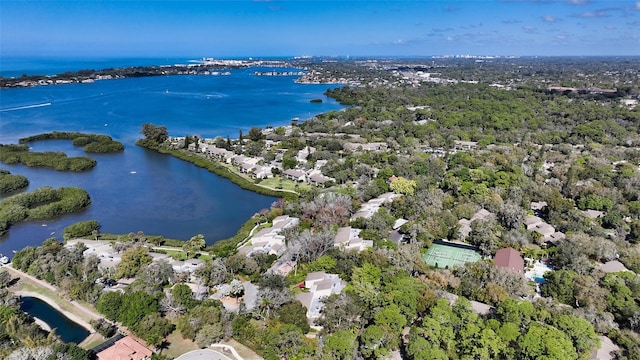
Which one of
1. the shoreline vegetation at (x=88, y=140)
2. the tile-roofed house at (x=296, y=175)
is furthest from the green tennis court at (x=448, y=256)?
the shoreline vegetation at (x=88, y=140)

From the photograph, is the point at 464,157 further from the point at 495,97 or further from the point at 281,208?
the point at 495,97

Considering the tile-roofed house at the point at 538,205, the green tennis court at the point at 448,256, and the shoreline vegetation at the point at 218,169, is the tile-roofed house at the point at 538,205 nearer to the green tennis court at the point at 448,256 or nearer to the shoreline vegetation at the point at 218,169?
the green tennis court at the point at 448,256

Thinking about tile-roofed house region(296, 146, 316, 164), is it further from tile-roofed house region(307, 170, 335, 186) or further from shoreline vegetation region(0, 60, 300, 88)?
shoreline vegetation region(0, 60, 300, 88)

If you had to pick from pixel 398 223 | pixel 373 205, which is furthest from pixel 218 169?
pixel 398 223

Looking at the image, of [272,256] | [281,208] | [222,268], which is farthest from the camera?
[281,208]

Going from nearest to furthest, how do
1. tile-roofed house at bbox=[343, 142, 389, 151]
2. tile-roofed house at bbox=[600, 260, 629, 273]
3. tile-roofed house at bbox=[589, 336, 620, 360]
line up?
1. tile-roofed house at bbox=[589, 336, 620, 360]
2. tile-roofed house at bbox=[600, 260, 629, 273]
3. tile-roofed house at bbox=[343, 142, 389, 151]

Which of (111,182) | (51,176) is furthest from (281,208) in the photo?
(51,176)

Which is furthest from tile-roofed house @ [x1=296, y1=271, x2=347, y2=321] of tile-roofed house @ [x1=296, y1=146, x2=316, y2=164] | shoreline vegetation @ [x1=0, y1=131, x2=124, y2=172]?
shoreline vegetation @ [x1=0, y1=131, x2=124, y2=172]
